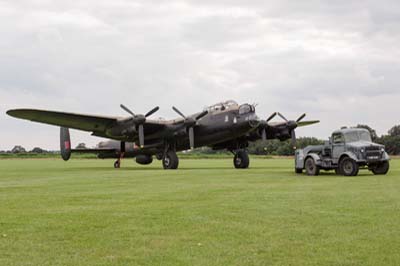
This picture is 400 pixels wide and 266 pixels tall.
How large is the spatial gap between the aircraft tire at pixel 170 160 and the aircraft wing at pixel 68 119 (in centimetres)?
447

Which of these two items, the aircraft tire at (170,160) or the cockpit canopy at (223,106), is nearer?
the cockpit canopy at (223,106)

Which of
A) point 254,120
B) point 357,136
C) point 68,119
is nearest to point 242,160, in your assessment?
point 254,120

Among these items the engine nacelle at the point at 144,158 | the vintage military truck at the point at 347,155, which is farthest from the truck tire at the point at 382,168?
the engine nacelle at the point at 144,158

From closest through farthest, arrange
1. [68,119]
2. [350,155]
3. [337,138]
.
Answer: [350,155] → [337,138] → [68,119]

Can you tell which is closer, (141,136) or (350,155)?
(350,155)

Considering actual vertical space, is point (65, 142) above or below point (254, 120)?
below

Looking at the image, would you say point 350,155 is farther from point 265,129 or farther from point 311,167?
point 265,129

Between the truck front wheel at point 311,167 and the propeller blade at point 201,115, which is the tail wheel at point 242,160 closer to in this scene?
the propeller blade at point 201,115

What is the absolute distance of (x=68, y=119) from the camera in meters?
33.2

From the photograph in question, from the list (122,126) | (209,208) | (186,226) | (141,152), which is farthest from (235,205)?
(141,152)

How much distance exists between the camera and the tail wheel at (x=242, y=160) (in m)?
35.9

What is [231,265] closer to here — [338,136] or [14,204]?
[14,204]

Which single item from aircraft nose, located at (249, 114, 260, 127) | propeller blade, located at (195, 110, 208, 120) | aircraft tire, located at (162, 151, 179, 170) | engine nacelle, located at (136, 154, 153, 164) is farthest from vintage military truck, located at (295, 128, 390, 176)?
engine nacelle, located at (136, 154, 153, 164)

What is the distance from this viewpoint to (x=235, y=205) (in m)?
11.5
